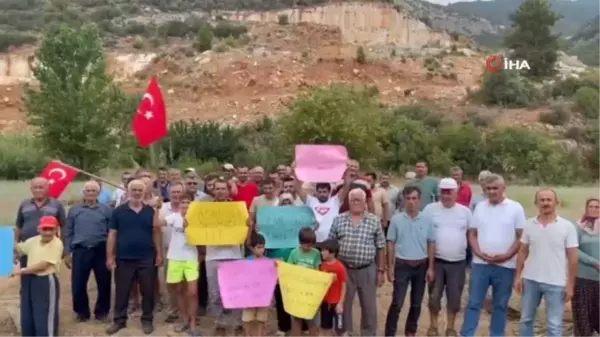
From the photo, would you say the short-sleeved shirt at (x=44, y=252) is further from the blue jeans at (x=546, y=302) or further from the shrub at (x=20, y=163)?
the shrub at (x=20, y=163)

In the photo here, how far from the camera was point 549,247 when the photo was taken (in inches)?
306

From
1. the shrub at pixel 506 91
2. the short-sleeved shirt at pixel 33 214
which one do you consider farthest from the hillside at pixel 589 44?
the short-sleeved shirt at pixel 33 214

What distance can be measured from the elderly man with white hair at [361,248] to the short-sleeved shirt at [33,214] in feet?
9.50

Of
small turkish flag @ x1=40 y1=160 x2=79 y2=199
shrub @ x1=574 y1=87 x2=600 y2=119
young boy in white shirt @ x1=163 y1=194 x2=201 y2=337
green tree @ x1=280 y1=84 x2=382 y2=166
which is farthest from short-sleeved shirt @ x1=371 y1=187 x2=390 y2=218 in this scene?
shrub @ x1=574 y1=87 x2=600 y2=119

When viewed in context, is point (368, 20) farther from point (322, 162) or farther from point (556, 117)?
point (322, 162)

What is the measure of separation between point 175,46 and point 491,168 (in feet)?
116

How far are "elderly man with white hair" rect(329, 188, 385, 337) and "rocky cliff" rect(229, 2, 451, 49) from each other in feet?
246

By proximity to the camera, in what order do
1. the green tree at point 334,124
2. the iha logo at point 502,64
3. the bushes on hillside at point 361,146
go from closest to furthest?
the bushes on hillside at point 361,146 < the green tree at point 334,124 < the iha logo at point 502,64

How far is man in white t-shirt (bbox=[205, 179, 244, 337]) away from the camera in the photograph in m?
8.90

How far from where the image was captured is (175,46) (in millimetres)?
65438

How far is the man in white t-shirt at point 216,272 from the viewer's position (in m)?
8.90

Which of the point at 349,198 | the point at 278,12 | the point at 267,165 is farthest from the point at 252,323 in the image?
the point at 278,12

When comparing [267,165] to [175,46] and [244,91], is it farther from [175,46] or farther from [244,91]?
[175,46]

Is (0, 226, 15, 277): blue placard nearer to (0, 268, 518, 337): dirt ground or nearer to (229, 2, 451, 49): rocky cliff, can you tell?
(0, 268, 518, 337): dirt ground
